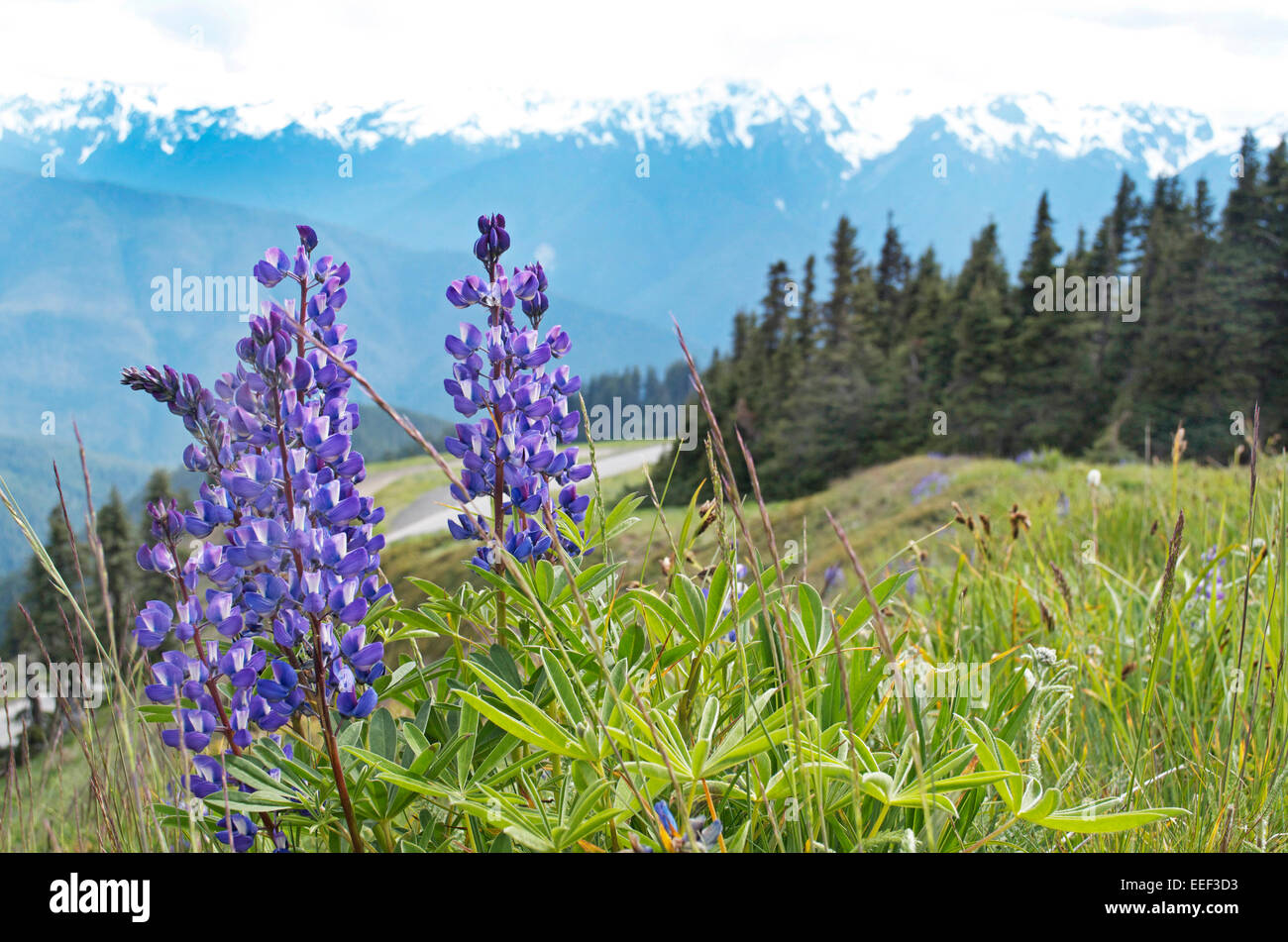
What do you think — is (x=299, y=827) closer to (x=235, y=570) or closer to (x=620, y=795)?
(x=235, y=570)

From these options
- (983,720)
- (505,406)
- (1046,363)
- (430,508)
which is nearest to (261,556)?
(505,406)

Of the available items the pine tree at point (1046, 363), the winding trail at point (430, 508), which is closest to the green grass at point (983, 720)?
the pine tree at point (1046, 363)

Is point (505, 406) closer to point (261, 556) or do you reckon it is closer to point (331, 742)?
point (261, 556)

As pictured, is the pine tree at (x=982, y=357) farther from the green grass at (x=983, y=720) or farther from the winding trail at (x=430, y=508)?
the green grass at (x=983, y=720)

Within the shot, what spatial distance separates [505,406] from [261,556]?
0.56 metres

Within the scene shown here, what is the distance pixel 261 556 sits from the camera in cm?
131

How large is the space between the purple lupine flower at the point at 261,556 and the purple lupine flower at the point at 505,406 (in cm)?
25

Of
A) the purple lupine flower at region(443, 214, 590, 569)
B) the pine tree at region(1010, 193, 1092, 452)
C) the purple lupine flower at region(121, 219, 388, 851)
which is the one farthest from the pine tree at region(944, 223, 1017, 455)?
the purple lupine flower at region(121, 219, 388, 851)

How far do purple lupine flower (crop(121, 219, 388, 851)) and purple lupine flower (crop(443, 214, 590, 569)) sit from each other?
0.81 ft

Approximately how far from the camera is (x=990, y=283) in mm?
47406

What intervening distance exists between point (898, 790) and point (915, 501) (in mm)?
19185

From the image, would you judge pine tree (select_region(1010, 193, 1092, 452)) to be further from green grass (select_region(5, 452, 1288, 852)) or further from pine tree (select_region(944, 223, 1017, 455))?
green grass (select_region(5, 452, 1288, 852))

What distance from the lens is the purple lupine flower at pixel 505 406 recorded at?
166cm

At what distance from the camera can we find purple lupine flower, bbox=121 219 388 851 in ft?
4.40
